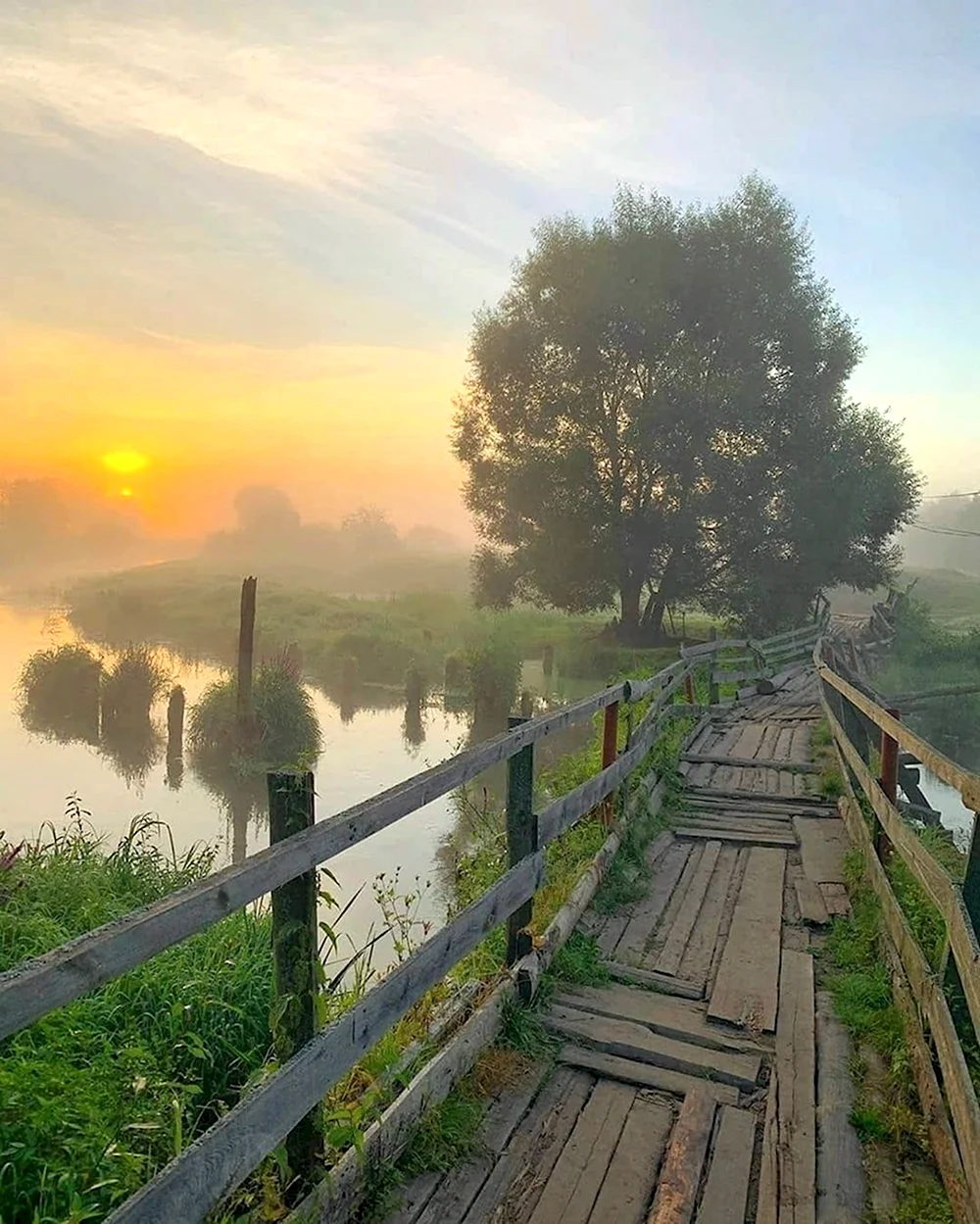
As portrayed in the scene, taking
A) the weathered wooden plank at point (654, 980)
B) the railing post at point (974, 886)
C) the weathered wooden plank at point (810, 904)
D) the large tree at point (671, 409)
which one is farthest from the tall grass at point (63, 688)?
the railing post at point (974, 886)

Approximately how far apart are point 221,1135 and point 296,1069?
1.25 feet

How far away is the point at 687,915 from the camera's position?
19.3 feet

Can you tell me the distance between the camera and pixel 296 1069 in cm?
251

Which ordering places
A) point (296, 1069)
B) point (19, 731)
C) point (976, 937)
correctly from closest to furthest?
point (296, 1069) → point (976, 937) → point (19, 731)

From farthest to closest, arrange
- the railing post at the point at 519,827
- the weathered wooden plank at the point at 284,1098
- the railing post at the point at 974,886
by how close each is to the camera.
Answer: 1. the railing post at the point at 519,827
2. the railing post at the point at 974,886
3. the weathered wooden plank at the point at 284,1098

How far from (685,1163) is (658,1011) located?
1.21m

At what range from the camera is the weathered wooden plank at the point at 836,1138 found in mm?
3123

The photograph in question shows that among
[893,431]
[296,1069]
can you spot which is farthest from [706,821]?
[893,431]

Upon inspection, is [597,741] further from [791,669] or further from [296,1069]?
[296,1069]

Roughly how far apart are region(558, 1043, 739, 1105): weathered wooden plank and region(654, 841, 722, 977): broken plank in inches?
40.5

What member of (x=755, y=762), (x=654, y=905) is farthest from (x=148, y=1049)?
(x=755, y=762)

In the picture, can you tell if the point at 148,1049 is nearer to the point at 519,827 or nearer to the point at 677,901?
the point at 519,827

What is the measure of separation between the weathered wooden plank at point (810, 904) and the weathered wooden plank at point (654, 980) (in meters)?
1.32

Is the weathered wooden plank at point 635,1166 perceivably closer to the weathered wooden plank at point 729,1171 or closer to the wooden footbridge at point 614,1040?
the wooden footbridge at point 614,1040
